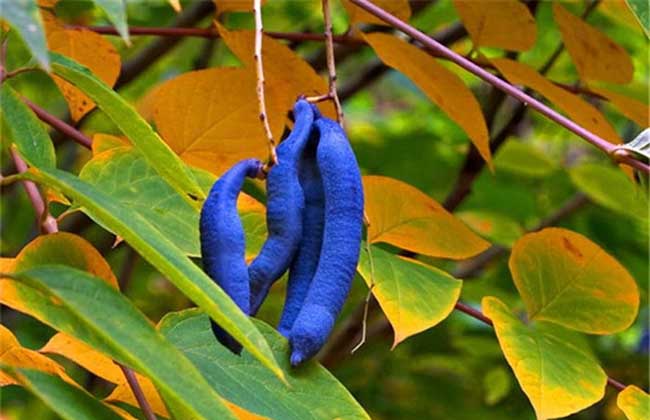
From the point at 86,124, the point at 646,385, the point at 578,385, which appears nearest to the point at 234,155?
the point at 578,385

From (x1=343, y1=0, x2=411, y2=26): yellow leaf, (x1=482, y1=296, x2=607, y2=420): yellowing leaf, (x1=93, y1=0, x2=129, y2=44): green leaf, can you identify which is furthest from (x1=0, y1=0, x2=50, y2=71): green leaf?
(x1=343, y1=0, x2=411, y2=26): yellow leaf

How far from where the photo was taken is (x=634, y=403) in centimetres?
74

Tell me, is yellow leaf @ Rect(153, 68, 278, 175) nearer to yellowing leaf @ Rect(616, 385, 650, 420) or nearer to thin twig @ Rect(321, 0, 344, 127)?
thin twig @ Rect(321, 0, 344, 127)

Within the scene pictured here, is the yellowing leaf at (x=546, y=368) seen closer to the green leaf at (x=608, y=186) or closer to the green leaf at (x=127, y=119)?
the green leaf at (x=127, y=119)

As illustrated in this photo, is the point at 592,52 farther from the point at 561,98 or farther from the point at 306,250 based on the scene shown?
the point at 306,250

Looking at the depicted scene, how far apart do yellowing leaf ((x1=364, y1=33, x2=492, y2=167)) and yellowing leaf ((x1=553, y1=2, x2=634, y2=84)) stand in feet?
0.52

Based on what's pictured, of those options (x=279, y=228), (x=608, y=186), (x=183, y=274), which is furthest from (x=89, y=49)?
(x=608, y=186)

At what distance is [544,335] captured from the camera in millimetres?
791

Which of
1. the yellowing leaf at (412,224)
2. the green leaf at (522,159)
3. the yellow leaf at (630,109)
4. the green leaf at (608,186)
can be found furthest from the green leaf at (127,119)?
the green leaf at (522,159)

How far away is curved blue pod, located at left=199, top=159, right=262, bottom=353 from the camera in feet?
1.87

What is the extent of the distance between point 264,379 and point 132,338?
150mm

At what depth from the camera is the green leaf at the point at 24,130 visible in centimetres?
59

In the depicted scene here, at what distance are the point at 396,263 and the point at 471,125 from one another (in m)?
0.15

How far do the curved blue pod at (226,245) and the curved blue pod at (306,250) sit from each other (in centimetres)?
3
